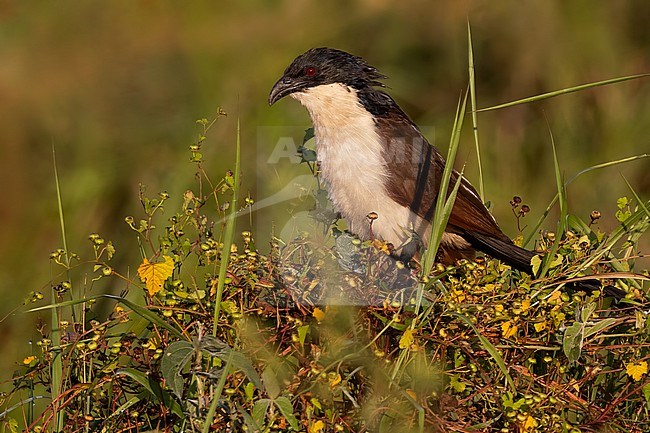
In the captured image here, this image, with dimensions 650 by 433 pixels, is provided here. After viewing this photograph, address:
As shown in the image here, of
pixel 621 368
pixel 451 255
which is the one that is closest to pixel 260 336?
pixel 621 368

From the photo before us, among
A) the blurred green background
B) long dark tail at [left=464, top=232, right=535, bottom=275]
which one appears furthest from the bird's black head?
the blurred green background

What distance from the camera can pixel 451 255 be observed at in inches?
88.8

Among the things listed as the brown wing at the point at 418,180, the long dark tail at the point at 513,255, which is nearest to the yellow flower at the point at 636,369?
the long dark tail at the point at 513,255

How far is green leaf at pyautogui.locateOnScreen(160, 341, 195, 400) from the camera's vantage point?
1232 millimetres

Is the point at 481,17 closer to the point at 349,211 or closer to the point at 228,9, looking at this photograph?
the point at 228,9

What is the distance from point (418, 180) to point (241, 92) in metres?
1.22

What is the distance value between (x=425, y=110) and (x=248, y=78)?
1.75 feet

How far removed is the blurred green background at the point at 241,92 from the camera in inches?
126

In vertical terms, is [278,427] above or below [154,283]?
below

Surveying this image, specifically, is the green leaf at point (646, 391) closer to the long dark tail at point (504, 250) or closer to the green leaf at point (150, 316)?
the long dark tail at point (504, 250)

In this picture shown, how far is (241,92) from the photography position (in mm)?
3273

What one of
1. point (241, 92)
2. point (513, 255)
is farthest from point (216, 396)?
point (241, 92)

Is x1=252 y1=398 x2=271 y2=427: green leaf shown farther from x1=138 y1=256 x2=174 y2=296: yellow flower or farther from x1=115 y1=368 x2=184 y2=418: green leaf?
x1=138 y1=256 x2=174 y2=296: yellow flower

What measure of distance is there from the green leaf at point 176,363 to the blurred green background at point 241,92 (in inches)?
68.5
